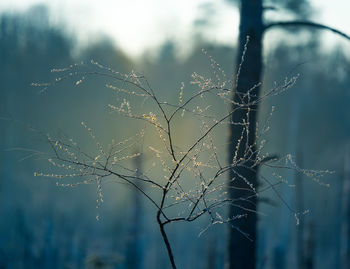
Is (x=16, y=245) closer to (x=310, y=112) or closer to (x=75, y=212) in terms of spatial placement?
(x=75, y=212)

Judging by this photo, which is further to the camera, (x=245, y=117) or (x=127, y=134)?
(x=127, y=134)

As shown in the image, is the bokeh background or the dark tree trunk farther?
the bokeh background

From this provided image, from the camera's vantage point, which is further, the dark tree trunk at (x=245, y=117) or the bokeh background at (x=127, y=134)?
the bokeh background at (x=127, y=134)

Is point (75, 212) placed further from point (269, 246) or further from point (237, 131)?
point (237, 131)

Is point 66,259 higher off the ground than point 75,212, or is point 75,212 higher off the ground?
point 75,212

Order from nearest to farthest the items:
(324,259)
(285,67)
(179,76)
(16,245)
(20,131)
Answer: (16,245) < (324,259) < (285,67) < (20,131) < (179,76)

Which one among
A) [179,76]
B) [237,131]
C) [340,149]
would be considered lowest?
[237,131]

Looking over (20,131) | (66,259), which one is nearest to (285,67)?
(66,259)

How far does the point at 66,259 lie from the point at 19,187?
50.5 ft

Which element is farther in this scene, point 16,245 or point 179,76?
point 179,76

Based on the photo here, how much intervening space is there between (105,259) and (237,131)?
17.9ft

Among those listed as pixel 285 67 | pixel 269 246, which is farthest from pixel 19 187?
pixel 285 67

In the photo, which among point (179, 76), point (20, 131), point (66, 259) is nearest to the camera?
point (66, 259)

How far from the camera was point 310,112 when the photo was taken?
29.8 metres
